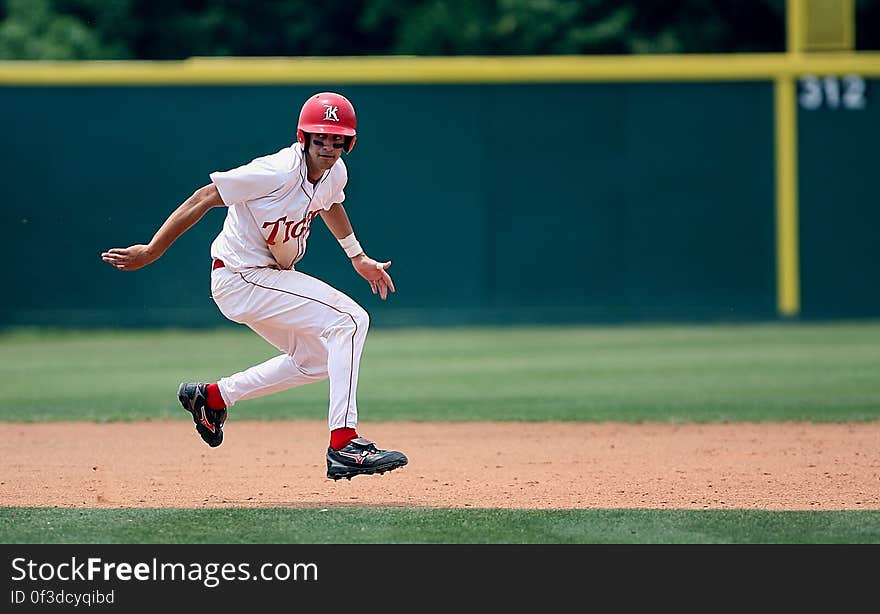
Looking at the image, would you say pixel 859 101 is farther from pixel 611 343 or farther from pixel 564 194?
pixel 611 343

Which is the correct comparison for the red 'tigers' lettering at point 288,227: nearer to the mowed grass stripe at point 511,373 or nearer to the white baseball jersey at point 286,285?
the white baseball jersey at point 286,285

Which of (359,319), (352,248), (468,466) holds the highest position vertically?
(352,248)

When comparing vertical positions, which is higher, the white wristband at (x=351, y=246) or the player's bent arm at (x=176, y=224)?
the player's bent arm at (x=176, y=224)

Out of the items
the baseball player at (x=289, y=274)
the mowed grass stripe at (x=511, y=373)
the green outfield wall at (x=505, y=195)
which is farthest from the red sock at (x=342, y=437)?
the green outfield wall at (x=505, y=195)

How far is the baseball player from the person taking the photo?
6.07 metres

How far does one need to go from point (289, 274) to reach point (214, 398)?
774 millimetres

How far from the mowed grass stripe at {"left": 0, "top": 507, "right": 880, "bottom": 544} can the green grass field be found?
12mm

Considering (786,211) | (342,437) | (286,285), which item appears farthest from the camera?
(786,211)

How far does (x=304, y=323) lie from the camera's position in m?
6.36

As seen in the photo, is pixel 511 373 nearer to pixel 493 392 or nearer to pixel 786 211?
pixel 493 392

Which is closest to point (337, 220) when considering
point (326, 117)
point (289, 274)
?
point (289, 274)

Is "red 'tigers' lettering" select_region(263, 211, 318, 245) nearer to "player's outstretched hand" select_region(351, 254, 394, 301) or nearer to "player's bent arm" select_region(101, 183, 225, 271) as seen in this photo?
"player's bent arm" select_region(101, 183, 225, 271)

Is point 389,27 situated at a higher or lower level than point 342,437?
higher

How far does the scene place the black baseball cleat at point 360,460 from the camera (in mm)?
6059
